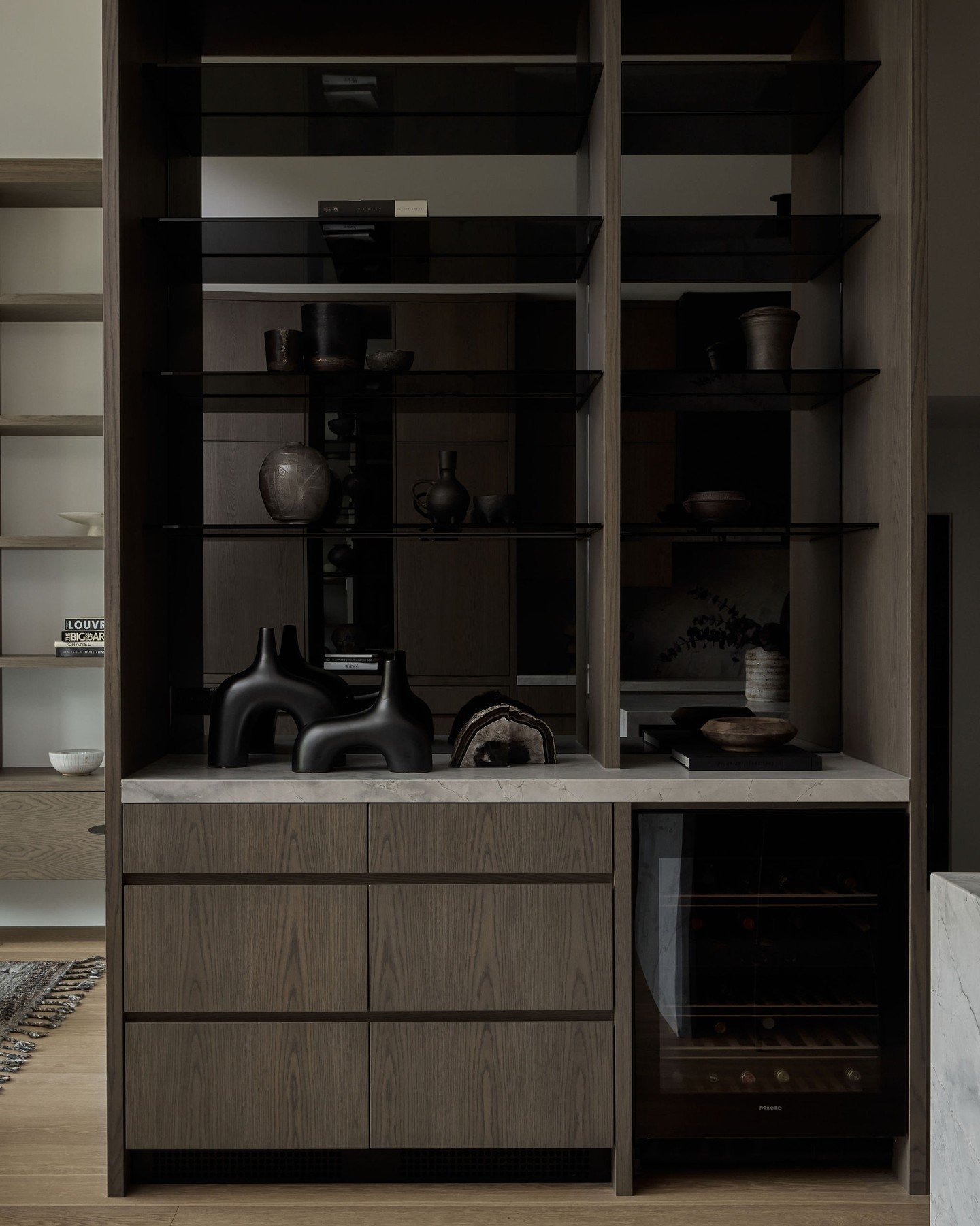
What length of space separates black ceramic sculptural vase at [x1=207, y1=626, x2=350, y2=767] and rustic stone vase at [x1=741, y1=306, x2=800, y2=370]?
1336mm

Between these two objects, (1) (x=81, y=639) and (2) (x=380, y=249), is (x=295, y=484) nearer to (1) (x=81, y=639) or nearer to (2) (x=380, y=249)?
(2) (x=380, y=249)

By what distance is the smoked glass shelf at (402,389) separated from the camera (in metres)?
2.49

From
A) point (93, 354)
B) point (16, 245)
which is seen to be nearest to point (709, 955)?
point (93, 354)

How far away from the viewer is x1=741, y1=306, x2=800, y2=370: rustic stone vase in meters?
2.52

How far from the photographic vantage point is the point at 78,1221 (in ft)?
6.93

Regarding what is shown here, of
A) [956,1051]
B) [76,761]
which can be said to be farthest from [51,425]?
[956,1051]

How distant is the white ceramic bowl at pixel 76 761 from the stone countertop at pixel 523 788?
1.52 meters

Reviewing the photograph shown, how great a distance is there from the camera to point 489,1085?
2.21 metres

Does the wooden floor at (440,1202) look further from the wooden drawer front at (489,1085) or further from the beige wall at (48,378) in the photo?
the beige wall at (48,378)

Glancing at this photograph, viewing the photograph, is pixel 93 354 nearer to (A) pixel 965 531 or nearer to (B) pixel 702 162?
(B) pixel 702 162

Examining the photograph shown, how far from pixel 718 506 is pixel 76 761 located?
8.07 ft

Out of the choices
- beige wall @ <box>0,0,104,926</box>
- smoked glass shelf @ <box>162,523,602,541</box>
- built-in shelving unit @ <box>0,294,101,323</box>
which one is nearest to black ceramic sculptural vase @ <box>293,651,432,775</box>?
smoked glass shelf @ <box>162,523,602,541</box>

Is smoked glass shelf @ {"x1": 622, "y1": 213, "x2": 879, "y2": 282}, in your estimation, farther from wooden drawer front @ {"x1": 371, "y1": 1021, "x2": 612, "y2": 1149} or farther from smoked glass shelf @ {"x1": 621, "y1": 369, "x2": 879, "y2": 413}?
wooden drawer front @ {"x1": 371, "y1": 1021, "x2": 612, "y2": 1149}

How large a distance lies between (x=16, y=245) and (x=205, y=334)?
1619 mm
